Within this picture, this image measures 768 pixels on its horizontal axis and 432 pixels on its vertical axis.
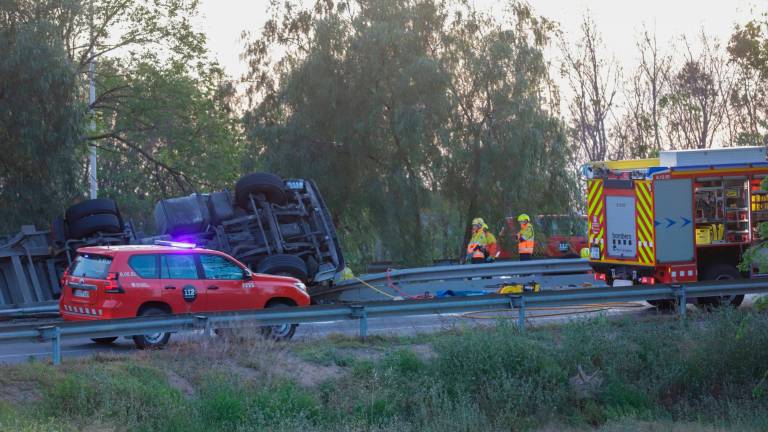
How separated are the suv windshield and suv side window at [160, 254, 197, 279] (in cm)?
80

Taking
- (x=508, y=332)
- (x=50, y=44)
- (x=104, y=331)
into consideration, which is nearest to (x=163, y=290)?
(x=104, y=331)

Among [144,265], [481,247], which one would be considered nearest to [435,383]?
[144,265]

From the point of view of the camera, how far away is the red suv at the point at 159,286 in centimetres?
1541

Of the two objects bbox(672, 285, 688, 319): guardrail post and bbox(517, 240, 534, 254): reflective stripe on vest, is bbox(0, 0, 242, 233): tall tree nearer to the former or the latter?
bbox(517, 240, 534, 254): reflective stripe on vest

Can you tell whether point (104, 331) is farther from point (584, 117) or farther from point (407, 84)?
point (584, 117)

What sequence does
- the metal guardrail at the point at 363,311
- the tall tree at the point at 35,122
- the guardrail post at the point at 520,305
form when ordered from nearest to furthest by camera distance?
the metal guardrail at the point at 363,311, the guardrail post at the point at 520,305, the tall tree at the point at 35,122

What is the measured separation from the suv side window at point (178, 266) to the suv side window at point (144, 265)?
109 mm

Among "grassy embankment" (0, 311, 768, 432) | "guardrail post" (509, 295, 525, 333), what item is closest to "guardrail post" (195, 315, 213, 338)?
"grassy embankment" (0, 311, 768, 432)

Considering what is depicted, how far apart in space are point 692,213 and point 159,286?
8.94 m

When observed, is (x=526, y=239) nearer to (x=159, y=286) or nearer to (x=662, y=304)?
(x=662, y=304)

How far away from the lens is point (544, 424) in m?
14.6

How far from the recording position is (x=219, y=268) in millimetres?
16422

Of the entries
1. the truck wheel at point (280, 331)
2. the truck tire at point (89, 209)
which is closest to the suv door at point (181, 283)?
the truck wheel at point (280, 331)

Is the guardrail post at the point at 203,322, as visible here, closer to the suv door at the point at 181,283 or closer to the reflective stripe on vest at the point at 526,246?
the suv door at the point at 181,283
